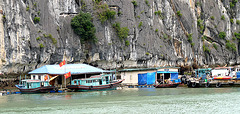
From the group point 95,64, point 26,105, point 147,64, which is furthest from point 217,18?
point 26,105

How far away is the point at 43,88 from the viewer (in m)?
41.8

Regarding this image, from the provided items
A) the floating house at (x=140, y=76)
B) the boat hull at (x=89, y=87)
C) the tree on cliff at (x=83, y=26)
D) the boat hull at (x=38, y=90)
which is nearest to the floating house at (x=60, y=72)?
the boat hull at (x=38, y=90)

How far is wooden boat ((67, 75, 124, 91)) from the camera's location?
4316cm

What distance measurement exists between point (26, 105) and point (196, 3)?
63.0m

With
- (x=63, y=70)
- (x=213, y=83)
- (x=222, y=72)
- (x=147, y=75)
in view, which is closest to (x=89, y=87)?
(x=63, y=70)

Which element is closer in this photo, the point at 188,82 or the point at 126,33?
the point at 188,82

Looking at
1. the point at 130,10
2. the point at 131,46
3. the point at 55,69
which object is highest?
the point at 130,10

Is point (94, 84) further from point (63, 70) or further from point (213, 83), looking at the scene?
point (213, 83)

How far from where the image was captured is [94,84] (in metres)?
44.2

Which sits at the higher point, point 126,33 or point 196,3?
point 196,3

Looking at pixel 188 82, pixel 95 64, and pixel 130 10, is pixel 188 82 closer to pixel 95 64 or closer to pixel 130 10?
pixel 95 64

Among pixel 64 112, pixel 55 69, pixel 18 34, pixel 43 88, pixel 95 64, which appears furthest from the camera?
pixel 95 64

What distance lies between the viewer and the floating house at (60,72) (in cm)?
4547

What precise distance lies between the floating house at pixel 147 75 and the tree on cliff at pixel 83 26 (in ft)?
33.9
